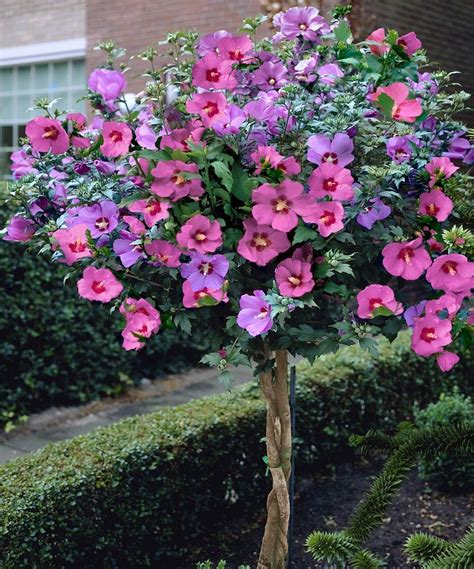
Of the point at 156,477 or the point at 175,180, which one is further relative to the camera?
the point at 156,477

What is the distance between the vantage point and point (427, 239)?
87.8 inches

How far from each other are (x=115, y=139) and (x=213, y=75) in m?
0.31

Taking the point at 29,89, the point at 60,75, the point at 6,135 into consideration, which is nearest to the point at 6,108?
the point at 6,135

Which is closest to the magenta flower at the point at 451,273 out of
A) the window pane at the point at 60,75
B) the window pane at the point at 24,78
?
the window pane at the point at 60,75

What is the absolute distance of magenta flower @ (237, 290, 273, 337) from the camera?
195 centimetres

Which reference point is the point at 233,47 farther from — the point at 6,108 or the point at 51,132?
the point at 6,108

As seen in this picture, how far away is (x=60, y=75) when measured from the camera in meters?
11.0

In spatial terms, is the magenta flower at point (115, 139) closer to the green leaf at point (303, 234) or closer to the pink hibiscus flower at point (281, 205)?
the pink hibiscus flower at point (281, 205)

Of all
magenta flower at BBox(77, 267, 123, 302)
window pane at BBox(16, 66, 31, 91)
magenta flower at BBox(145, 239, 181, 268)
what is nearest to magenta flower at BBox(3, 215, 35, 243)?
magenta flower at BBox(77, 267, 123, 302)

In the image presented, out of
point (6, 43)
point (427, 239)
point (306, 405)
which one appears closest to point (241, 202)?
point (427, 239)

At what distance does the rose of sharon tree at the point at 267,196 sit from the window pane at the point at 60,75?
904cm

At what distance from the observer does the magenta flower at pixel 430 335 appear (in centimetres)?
198

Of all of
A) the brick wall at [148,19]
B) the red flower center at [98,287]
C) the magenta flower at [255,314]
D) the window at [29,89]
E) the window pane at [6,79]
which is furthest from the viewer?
the window pane at [6,79]

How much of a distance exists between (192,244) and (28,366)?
390cm
